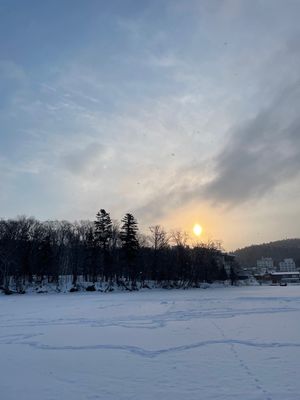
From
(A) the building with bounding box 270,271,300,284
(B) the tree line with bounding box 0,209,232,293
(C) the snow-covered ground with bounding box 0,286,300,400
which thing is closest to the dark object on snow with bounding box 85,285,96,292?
(B) the tree line with bounding box 0,209,232,293

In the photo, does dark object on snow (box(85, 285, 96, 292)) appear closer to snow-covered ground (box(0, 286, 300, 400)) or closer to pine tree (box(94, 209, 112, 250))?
pine tree (box(94, 209, 112, 250))

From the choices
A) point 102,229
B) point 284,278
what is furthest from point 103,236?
point 284,278

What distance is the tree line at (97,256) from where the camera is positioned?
7662 cm

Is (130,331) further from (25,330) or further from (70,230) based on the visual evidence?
(70,230)

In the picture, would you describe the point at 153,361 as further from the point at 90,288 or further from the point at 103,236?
the point at 103,236

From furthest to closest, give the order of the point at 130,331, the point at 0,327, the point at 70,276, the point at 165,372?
the point at 70,276
the point at 0,327
the point at 130,331
the point at 165,372

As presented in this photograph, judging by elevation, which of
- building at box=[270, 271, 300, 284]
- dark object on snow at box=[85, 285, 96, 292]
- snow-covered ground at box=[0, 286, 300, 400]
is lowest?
snow-covered ground at box=[0, 286, 300, 400]

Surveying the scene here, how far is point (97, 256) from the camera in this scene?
8375 centimetres

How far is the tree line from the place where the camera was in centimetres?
7662

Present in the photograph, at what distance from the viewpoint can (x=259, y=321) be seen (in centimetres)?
2003

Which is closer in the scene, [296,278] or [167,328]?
[167,328]

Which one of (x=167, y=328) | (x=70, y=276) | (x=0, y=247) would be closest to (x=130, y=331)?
(x=167, y=328)

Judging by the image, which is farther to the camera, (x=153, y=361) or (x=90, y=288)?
(x=90, y=288)

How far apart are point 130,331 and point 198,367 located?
7369mm
